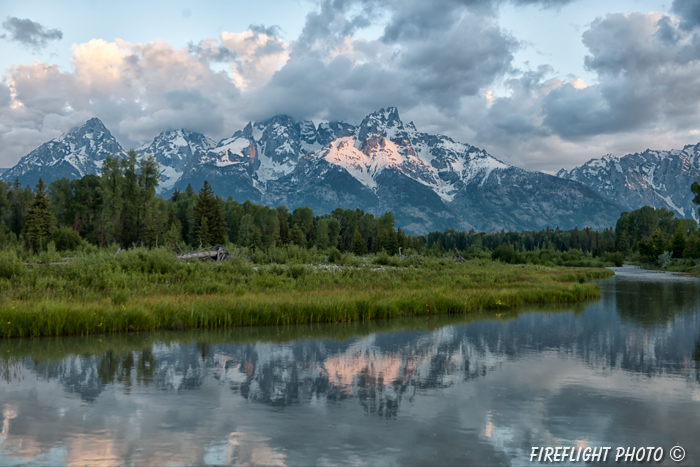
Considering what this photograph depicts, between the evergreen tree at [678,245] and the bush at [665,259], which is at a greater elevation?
the evergreen tree at [678,245]

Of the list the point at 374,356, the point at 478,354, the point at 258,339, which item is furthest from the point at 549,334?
the point at 258,339

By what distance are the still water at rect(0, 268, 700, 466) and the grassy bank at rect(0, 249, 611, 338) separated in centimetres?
119

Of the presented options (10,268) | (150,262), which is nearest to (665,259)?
(150,262)

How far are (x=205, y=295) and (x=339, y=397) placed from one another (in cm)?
1530

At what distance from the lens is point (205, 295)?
2502 cm

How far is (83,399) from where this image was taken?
440 inches

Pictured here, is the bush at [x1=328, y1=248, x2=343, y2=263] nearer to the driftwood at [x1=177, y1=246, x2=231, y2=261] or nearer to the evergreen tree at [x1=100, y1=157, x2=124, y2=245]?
the driftwood at [x1=177, y1=246, x2=231, y2=261]

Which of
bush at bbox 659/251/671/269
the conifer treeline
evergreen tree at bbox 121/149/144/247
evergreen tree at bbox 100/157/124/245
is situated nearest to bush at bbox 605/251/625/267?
the conifer treeline

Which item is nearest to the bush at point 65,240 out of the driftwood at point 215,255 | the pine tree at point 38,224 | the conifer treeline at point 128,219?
the conifer treeline at point 128,219

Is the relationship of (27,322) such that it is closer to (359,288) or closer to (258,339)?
(258,339)

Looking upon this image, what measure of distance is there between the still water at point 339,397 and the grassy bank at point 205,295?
1187 mm

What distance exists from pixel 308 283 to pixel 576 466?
24058 mm

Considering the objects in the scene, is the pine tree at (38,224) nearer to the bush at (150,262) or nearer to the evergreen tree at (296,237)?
the bush at (150,262)

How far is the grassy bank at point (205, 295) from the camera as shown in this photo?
18.9m
